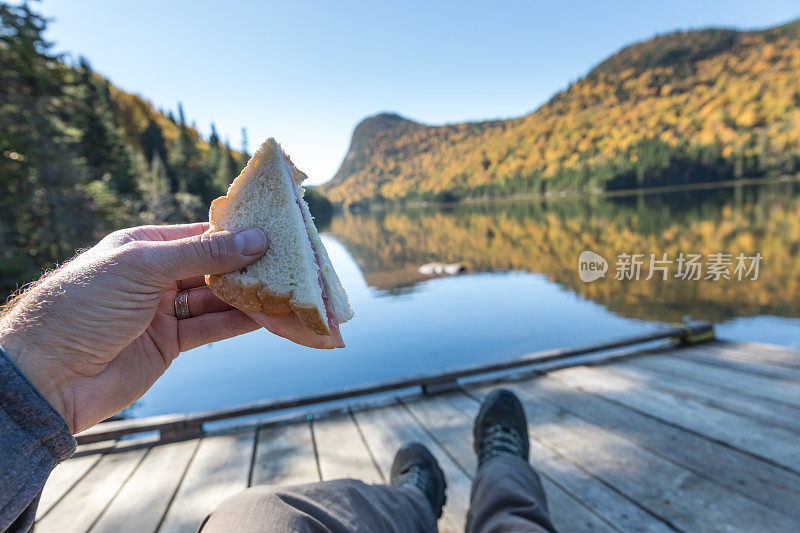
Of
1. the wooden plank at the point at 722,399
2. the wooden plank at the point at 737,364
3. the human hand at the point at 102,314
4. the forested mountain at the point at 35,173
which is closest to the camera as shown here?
the human hand at the point at 102,314

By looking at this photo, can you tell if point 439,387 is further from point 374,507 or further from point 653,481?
point 374,507

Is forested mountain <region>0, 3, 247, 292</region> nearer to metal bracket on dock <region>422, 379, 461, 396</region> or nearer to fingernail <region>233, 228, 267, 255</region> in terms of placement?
metal bracket on dock <region>422, 379, 461, 396</region>

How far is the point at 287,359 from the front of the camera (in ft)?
34.9

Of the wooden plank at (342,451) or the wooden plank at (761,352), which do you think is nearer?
the wooden plank at (342,451)

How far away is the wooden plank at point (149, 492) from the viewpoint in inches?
93.5

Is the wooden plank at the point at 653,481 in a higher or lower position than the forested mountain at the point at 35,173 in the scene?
lower

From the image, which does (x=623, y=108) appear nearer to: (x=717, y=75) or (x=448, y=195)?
(x=717, y=75)

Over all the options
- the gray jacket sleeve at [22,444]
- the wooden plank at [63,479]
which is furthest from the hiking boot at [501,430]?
the wooden plank at [63,479]

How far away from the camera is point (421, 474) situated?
7.89 ft

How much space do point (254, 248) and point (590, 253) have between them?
24933 mm

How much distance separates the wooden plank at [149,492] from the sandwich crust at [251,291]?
1786 millimetres

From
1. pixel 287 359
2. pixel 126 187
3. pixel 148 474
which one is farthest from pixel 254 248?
pixel 126 187

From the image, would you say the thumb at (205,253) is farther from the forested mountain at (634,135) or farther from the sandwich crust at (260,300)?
the forested mountain at (634,135)

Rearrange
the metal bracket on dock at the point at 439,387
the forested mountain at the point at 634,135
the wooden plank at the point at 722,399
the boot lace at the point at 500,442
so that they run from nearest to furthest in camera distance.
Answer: the boot lace at the point at 500,442
the wooden plank at the point at 722,399
the metal bracket on dock at the point at 439,387
the forested mountain at the point at 634,135
